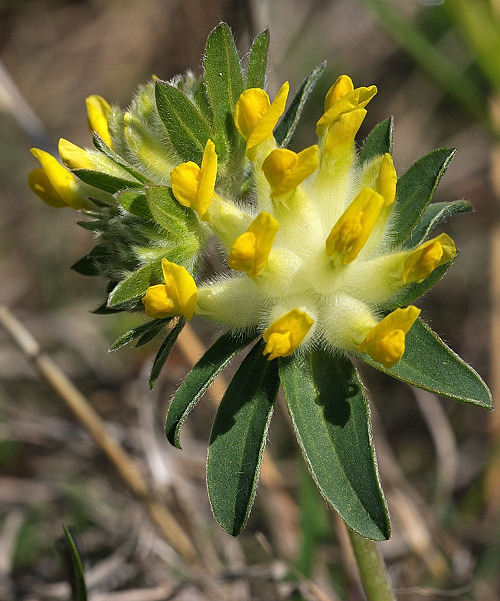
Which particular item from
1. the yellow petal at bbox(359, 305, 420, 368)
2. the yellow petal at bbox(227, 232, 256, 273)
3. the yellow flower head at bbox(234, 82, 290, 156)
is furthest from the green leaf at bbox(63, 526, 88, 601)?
the yellow flower head at bbox(234, 82, 290, 156)

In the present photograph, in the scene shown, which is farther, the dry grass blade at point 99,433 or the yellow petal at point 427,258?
the dry grass blade at point 99,433

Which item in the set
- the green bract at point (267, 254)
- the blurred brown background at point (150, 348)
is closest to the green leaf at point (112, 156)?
the green bract at point (267, 254)

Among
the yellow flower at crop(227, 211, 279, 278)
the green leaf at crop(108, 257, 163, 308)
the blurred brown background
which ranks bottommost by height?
the blurred brown background

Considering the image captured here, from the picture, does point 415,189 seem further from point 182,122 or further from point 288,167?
point 182,122

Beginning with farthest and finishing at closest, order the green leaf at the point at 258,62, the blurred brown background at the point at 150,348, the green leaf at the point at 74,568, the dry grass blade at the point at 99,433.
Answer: the blurred brown background at the point at 150,348 < the dry grass blade at the point at 99,433 < the green leaf at the point at 74,568 < the green leaf at the point at 258,62

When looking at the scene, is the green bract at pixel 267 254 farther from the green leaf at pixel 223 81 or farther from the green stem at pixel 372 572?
the green stem at pixel 372 572

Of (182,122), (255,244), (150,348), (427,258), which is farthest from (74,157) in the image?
(150,348)

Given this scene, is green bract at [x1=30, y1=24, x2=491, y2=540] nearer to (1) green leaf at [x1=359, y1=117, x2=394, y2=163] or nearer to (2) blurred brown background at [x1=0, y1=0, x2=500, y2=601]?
(1) green leaf at [x1=359, y1=117, x2=394, y2=163]

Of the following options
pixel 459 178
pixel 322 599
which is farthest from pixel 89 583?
pixel 459 178
